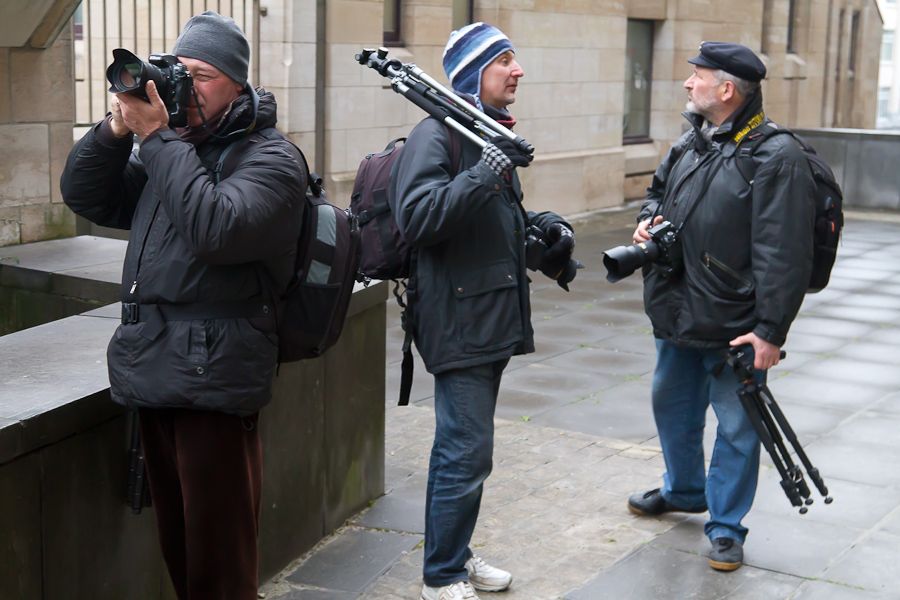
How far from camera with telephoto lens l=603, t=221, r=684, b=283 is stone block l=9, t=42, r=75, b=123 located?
3276 millimetres

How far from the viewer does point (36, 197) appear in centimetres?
691

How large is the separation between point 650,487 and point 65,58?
3657 mm

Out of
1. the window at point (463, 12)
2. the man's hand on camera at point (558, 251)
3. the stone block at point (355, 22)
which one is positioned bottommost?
the man's hand on camera at point (558, 251)

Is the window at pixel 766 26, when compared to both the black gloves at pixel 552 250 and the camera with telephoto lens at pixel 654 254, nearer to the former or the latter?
the camera with telephoto lens at pixel 654 254

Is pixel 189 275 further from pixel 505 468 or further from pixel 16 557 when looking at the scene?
pixel 505 468

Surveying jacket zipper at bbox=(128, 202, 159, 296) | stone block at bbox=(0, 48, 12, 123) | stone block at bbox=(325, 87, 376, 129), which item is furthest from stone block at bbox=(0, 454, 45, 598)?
stone block at bbox=(325, 87, 376, 129)

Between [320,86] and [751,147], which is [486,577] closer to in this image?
[751,147]

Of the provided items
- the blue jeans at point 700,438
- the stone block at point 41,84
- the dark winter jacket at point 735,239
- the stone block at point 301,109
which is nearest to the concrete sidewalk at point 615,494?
the blue jeans at point 700,438

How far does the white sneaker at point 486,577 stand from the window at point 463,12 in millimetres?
10064

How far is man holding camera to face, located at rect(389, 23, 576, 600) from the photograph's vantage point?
14.6 ft

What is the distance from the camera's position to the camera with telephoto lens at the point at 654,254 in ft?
16.7

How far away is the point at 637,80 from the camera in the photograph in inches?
721

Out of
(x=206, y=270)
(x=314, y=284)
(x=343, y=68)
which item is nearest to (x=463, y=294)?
(x=314, y=284)

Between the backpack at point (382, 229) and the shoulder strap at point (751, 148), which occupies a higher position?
the shoulder strap at point (751, 148)
